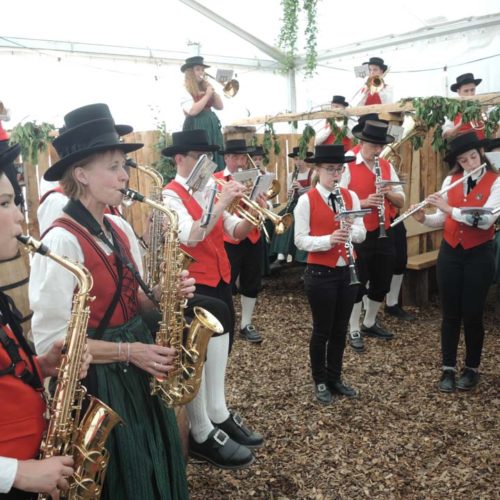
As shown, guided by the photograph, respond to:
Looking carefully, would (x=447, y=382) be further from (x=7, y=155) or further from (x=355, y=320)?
(x=7, y=155)

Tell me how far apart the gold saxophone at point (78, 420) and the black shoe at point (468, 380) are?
3.51 metres

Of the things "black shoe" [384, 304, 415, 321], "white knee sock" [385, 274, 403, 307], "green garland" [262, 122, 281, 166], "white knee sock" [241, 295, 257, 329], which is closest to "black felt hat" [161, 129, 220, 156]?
"white knee sock" [241, 295, 257, 329]

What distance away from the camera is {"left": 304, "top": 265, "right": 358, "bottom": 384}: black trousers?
13.7ft

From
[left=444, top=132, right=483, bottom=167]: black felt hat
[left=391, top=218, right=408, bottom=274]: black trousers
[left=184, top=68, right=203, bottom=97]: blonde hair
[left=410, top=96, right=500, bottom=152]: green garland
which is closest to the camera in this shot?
[left=444, top=132, right=483, bottom=167]: black felt hat

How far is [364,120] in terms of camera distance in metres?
5.91

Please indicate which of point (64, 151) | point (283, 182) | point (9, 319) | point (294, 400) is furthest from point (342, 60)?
point (9, 319)

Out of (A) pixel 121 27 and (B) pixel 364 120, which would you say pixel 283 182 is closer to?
(B) pixel 364 120

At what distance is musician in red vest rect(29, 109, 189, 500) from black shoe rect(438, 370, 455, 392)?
2.91m

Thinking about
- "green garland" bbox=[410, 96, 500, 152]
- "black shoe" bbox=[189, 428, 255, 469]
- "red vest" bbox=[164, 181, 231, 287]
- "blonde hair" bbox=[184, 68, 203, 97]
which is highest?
"blonde hair" bbox=[184, 68, 203, 97]

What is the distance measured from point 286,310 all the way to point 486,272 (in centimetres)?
306

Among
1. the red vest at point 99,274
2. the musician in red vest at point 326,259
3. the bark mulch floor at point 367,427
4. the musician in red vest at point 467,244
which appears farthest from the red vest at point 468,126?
the red vest at point 99,274

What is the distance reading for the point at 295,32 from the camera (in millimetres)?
10422

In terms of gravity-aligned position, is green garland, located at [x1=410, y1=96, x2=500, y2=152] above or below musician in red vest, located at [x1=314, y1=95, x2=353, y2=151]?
above

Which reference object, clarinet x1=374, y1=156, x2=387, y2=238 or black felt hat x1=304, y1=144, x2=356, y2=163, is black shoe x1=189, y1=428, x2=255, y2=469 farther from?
clarinet x1=374, y1=156, x2=387, y2=238
